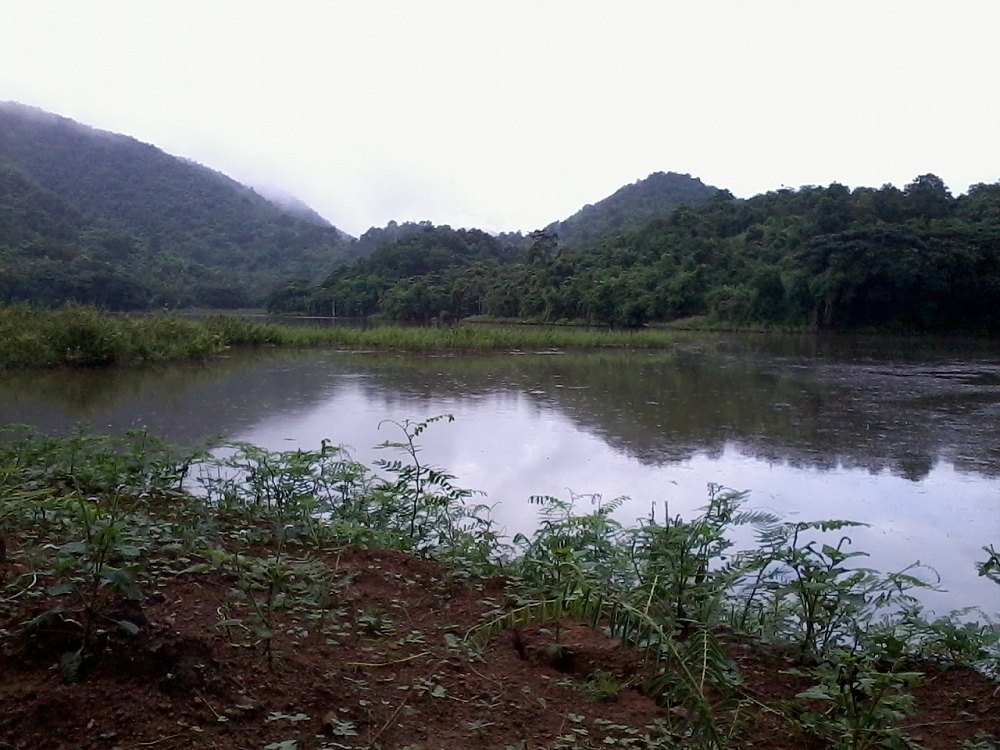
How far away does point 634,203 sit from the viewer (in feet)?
222

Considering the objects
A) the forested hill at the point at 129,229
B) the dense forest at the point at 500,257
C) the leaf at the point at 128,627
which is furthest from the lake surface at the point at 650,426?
the forested hill at the point at 129,229

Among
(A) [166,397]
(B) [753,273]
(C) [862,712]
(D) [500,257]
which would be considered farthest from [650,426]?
(D) [500,257]

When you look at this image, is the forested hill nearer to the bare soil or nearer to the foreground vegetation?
the foreground vegetation

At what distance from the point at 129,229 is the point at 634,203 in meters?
40.7

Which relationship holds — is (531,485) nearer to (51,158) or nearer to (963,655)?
(963,655)

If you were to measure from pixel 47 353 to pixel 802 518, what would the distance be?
1099 centimetres

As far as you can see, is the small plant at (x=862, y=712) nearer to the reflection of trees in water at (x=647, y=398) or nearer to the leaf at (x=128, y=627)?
the leaf at (x=128, y=627)

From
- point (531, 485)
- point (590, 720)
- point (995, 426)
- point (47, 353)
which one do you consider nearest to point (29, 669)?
point (590, 720)

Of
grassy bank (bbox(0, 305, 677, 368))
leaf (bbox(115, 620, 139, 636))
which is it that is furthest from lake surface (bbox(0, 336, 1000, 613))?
leaf (bbox(115, 620, 139, 636))

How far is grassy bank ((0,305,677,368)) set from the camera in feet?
38.1

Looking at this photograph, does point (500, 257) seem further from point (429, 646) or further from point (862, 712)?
point (862, 712)

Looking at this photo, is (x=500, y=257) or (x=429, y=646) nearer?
(x=429, y=646)

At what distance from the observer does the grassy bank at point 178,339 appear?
38.1ft

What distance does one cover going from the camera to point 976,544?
4.16 m
